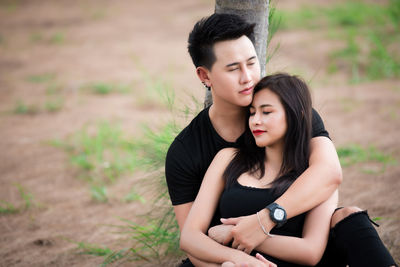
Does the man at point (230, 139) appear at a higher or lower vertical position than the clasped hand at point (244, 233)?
higher

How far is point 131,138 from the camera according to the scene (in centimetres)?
A: 545

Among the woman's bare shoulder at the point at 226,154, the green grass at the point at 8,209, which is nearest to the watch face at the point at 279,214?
the woman's bare shoulder at the point at 226,154

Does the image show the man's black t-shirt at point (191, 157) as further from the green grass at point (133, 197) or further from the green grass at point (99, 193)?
the green grass at point (99, 193)

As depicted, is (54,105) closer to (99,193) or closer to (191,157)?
(99,193)

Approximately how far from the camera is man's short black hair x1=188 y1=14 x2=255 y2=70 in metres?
2.41

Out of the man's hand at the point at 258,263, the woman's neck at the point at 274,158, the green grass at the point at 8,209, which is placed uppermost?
the woman's neck at the point at 274,158

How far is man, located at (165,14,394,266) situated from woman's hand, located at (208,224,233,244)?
0.09 ft

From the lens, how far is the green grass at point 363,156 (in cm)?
432

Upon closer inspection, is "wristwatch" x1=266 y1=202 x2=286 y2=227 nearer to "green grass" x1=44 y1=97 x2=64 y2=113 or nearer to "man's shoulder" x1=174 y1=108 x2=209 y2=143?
"man's shoulder" x1=174 y1=108 x2=209 y2=143

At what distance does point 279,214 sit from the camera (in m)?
2.14

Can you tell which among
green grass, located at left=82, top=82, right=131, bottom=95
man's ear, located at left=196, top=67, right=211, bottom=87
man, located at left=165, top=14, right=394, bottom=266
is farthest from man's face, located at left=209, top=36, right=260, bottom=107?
green grass, located at left=82, top=82, right=131, bottom=95

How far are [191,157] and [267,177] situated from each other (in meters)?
0.43

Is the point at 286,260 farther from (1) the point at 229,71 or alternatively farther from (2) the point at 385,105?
(2) the point at 385,105

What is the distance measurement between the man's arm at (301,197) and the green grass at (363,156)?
209cm
